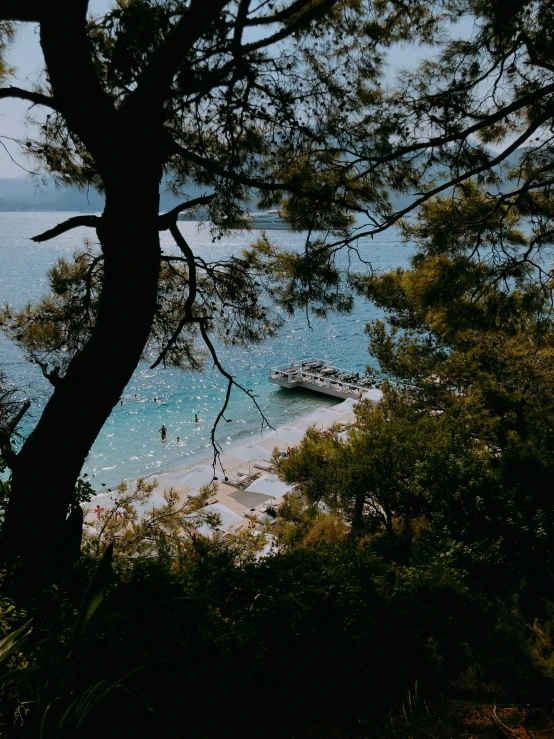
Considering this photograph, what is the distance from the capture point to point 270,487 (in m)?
12.5

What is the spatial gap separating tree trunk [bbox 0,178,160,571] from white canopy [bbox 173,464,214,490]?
10612 millimetres

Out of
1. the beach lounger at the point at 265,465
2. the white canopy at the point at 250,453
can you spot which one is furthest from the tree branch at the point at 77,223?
the white canopy at the point at 250,453

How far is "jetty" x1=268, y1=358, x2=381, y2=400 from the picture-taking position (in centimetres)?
2192

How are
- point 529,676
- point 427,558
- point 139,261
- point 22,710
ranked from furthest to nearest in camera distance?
point 427,558, point 139,261, point 529,676, point 22,710

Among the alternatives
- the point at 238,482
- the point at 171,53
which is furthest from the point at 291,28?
the point at 238,482

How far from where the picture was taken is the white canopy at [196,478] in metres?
12.8

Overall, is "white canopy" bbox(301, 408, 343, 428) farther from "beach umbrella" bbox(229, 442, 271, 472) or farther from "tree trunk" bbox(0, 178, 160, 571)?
"tree trunk" bbox(0, 178, 160, 571)

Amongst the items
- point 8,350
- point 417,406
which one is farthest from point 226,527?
point 8,350

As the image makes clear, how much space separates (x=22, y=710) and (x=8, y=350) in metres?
26.6

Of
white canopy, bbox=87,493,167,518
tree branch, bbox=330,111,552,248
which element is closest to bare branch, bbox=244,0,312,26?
tree branch, bbox=330,111,552,248

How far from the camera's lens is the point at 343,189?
3.22 metres

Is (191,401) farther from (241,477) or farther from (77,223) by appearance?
(77,223)

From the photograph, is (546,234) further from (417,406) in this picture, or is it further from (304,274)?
(417,406)

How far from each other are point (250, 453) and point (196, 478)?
2346 millimetres
